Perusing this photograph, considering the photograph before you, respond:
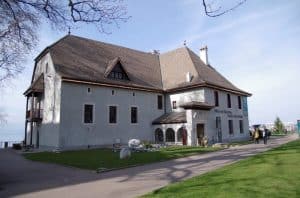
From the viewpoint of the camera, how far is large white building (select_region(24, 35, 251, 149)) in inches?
941

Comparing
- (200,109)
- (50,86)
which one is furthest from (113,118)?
(200,109)

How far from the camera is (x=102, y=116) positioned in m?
25.6

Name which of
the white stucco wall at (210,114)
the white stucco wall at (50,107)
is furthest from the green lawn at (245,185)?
the white stucco wall at (50,107)

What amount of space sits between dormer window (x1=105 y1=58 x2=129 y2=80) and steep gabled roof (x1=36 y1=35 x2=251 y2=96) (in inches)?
4.7

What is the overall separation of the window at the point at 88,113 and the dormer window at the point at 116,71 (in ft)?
12.2

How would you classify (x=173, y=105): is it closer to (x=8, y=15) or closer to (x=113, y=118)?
(x=113, y=118)

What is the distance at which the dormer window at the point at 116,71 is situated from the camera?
26992mm

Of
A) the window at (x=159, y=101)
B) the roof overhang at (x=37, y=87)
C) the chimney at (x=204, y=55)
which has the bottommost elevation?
the window at (x=159, y=101)

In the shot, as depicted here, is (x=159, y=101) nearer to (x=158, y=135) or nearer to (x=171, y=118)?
(x=171, y=118)

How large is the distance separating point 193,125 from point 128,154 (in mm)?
10019

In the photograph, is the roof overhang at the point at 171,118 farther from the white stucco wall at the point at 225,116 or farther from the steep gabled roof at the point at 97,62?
the steep gabled roof at the point at 97,62

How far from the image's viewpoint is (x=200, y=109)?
26672mm

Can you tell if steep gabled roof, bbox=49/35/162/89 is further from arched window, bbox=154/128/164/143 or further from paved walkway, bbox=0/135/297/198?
paved walkway, bbox=0/135/297/198

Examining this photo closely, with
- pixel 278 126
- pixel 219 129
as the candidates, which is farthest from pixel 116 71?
pixel 278 126
